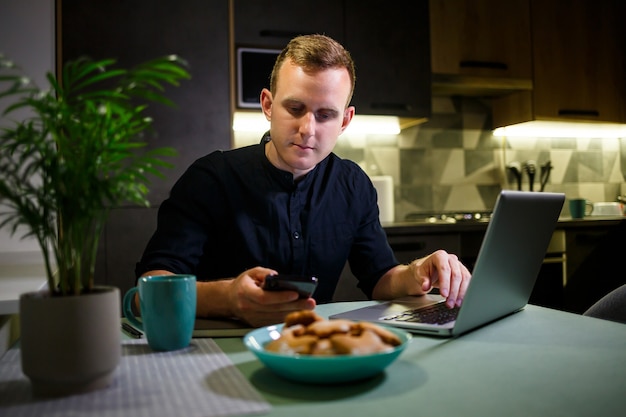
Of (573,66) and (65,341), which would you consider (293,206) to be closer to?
(65,341)

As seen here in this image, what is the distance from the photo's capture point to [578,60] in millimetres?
3428


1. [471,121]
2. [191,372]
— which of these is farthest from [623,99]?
[191,372]

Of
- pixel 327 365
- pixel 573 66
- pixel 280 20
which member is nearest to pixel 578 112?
pixel 573 66

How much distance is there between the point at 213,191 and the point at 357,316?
69cm

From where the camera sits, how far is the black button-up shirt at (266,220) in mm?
1598

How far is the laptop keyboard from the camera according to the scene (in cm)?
101

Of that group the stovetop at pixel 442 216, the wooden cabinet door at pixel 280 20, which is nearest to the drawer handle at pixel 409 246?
the stovetop at pixel 442 216

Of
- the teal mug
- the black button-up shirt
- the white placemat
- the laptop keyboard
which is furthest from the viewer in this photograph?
the black button-up shirt

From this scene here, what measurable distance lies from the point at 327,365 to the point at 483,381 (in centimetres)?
21

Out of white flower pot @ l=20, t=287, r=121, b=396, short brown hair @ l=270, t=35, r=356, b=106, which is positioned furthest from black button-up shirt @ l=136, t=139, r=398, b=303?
white flower pot @ l=20, t=287, r=121, b=396

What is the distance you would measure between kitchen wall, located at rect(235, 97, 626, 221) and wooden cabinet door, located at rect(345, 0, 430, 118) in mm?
375

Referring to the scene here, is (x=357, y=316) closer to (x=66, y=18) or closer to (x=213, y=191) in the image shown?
(x=213, y=191)

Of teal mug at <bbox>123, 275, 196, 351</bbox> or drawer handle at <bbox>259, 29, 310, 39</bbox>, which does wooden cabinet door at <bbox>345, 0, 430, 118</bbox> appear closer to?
drawer handle at <bbox>259, 29, 310, 39</bbox>

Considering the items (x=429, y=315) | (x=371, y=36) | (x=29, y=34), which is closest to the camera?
(x=429, y=315)
